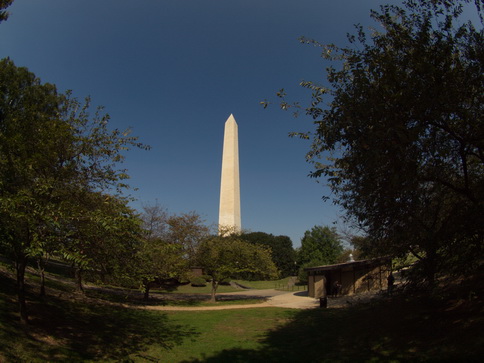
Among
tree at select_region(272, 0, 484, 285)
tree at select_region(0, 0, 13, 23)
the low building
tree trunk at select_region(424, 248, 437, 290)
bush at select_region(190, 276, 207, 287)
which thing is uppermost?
tree at select_region(0, 0, 13, 23)

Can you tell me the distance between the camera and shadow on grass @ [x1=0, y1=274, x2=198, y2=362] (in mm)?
7621

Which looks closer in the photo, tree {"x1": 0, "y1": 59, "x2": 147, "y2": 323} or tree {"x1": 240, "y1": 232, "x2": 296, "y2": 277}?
tree {"x1": 0, "y1": 59, "x2": 147, "y2": 323}

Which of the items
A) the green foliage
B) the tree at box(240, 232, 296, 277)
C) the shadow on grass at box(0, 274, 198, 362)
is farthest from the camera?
the tree at box(240, 232, 296, 277)

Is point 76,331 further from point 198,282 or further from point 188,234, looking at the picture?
point 198,282

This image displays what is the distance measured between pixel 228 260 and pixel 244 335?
1335 centimetres

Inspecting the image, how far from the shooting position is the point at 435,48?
5.98m

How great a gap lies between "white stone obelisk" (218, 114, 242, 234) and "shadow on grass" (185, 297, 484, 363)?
105 feet

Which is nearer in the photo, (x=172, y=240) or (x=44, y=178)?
(x=44, y=178)

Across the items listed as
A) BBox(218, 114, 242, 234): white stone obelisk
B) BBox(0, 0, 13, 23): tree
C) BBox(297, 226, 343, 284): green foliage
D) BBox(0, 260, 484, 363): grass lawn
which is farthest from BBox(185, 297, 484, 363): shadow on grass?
BBox(297, 226, 343, 284): green foliage

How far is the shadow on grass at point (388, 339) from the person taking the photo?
6.98 metres

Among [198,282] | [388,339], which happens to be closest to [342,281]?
[388,339]

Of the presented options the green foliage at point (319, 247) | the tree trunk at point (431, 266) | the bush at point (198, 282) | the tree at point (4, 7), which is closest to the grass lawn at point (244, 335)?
the tree trunk at point (431, 266)

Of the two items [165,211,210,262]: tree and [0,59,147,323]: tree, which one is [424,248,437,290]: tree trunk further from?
[165,211,210,262]: tree

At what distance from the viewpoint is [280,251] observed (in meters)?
65.7
